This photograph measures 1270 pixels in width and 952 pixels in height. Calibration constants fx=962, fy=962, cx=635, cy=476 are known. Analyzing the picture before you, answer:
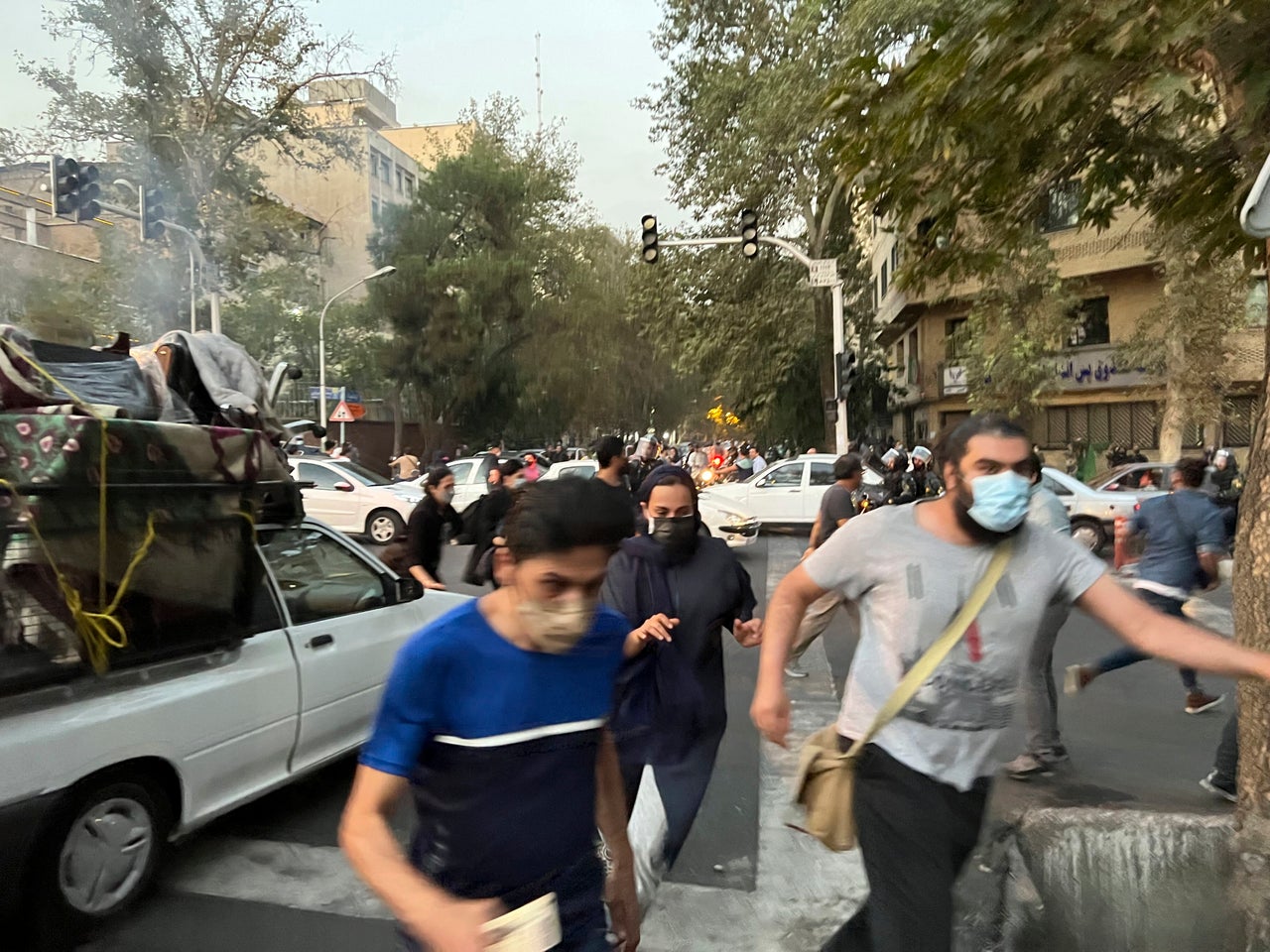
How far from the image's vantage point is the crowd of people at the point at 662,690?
1.71 meters

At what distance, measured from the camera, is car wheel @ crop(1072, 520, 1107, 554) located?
14.4 m

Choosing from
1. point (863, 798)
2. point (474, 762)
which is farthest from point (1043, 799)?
point (474, 762)

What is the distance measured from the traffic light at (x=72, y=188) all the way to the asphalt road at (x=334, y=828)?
10.4 m

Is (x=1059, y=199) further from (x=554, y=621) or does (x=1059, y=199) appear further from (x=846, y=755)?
(x=554, y=621)

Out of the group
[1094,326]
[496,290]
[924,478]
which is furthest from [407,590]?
[496,290]

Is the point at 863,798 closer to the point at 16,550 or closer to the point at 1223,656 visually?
the point at 1223,656

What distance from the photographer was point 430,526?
6.32 m

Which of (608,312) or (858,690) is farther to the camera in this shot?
(608,312)

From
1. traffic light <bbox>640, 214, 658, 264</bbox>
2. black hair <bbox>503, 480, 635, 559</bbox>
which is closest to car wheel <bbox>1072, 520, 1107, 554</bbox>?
traffic light <bbox>640, 214, 658, 264</bbox>

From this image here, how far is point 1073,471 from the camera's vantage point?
26.4 meters

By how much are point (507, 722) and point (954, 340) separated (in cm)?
2847

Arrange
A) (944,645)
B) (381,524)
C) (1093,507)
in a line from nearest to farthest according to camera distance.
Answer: (944,645), (1093,507), (381,524)

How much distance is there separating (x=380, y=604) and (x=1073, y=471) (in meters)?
25.3

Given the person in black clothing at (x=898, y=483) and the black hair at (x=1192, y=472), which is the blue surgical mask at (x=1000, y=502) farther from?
the person in black clothing at (x=898, y=483)
